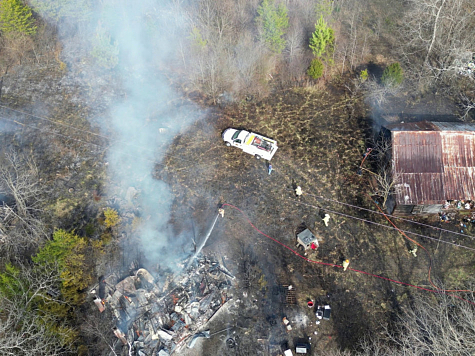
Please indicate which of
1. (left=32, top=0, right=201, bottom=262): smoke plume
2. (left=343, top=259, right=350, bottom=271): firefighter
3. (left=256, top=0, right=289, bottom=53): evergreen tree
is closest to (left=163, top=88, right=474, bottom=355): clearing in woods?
(left=343, top=259, right=350, bottom=271): firefighter

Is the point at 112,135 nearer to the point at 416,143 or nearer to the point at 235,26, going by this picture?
the point at 235,26

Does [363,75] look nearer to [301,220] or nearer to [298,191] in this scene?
[298,191]

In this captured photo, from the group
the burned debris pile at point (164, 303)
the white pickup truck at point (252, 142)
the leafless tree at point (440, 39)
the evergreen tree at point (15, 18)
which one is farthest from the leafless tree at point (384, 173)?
the evergreen tree at point (15, 18)

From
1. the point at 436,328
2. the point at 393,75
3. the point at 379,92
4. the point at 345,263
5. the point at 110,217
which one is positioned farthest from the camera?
the point at 379,92

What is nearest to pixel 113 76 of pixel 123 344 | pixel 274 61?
pixel 274 61

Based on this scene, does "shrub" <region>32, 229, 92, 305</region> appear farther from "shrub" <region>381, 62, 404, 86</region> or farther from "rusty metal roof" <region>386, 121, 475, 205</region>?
"shrub" <region>381, 62, 404, 86</region>

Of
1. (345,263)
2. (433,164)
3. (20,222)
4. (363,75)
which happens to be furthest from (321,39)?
(20,222)
